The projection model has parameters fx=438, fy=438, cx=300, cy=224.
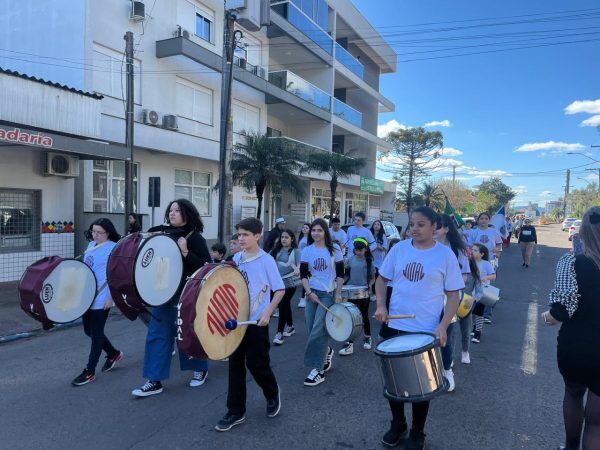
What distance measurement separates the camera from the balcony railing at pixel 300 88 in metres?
21.9

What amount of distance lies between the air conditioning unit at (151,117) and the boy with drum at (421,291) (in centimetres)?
1328

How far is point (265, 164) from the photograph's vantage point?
49.6ft

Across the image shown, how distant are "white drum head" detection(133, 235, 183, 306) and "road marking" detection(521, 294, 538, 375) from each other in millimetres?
4226

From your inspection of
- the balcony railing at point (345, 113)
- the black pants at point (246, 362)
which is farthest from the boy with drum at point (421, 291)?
the balcony railing at point (345, 113)

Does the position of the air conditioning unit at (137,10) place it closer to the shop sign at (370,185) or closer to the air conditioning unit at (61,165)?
the air conditioning unit at (61,165)

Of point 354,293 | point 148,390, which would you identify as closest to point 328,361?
point 354,293

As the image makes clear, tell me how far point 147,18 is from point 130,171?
655 centimetres

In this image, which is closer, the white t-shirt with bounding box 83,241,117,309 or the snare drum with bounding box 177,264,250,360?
the snare drum with bounding box 177,264,250,360

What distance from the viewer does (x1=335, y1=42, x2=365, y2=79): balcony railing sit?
27.8 metres

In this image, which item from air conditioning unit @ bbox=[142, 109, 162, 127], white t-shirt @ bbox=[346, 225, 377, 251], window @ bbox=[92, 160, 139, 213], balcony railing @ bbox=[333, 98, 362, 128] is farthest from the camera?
balcony railing @ bbox=[333, 98, 362, 128]

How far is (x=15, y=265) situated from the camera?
1090cm

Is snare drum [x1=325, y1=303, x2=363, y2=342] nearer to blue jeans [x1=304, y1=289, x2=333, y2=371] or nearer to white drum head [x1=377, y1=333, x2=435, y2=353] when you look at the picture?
blue jeans [x1=304, y1=289, x2=333, y2=371]

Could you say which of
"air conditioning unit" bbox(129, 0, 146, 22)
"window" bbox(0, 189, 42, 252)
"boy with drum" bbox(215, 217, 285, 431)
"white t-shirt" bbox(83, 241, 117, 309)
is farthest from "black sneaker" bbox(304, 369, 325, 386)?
"air conditioning unit" bbox(129, 0, 146, 22)

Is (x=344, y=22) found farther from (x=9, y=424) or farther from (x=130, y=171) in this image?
(x=9, y=424)
